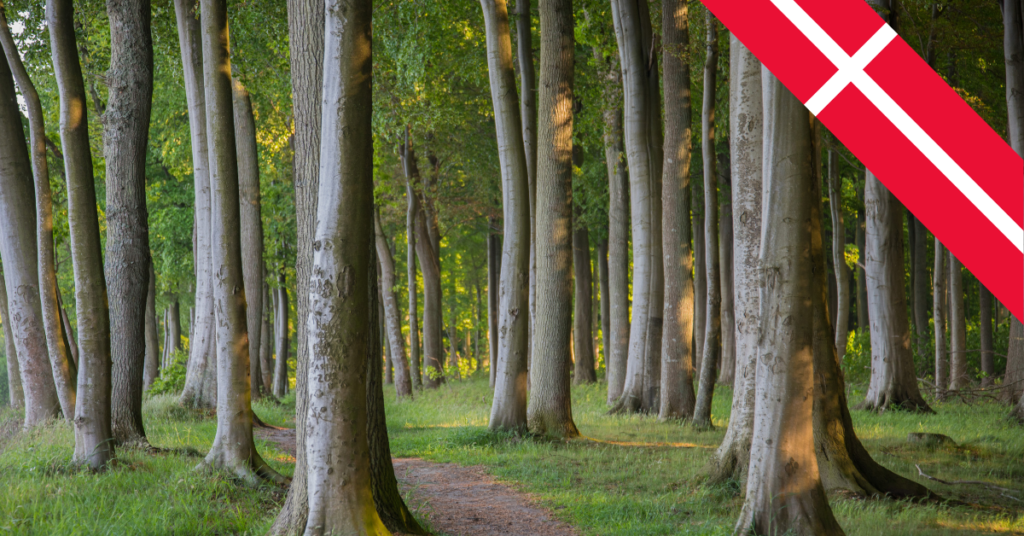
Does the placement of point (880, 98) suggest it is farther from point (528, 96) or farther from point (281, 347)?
point (281, 347)

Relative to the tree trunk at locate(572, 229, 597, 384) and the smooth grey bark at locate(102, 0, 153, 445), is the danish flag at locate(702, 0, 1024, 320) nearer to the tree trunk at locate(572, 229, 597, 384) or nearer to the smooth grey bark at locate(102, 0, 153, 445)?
the smooth grey bark at locate(102, 0, 153, 445)

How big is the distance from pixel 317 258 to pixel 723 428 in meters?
8.83

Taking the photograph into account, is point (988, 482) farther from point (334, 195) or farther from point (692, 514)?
point (334, 195)

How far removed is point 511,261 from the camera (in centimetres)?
1011

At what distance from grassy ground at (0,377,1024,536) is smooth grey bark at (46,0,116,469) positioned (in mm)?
396

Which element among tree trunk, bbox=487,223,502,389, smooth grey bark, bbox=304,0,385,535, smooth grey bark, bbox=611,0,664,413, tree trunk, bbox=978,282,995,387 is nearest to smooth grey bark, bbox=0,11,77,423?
smooth grey bark, bbox=304,0,385,535

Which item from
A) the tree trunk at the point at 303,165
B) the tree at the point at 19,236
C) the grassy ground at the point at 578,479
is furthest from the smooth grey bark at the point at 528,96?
the tree at the point at 19,236

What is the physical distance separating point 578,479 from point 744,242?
10.9ft

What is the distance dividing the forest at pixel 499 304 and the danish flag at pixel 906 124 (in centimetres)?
10

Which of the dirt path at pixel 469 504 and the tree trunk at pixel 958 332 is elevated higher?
the tree trunk at pixel 958 332

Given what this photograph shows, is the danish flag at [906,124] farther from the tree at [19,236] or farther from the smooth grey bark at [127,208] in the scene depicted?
the tree at [19,236]

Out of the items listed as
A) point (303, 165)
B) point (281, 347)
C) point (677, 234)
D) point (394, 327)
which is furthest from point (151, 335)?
point (303, 165)

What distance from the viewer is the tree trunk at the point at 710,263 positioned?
35.7ft

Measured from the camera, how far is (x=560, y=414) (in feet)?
34.4
